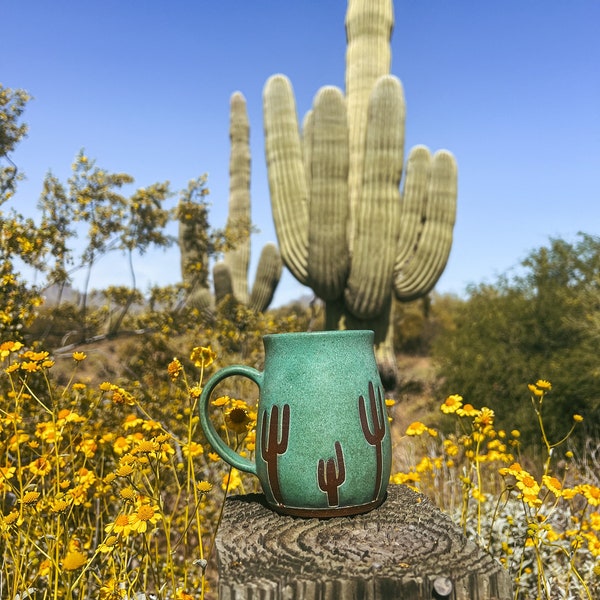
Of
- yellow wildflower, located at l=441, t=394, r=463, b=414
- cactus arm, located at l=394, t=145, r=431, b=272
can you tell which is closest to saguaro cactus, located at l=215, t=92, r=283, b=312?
cactus arm, located at l=394, t=145, r=431, b=272

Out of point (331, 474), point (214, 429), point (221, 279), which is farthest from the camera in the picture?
point (221, 279)

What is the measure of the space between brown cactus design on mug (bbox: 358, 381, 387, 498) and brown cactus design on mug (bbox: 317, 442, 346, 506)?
0.08m

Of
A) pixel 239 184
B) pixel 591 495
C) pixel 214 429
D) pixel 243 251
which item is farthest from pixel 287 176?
pixel 214 429

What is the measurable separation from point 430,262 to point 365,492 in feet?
19.6

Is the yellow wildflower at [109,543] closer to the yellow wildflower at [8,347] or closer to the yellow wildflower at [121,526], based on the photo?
the yellow wildflower at [121,526]

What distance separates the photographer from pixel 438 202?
6930mm

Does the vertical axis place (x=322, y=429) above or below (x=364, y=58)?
below

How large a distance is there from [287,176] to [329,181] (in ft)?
2.50

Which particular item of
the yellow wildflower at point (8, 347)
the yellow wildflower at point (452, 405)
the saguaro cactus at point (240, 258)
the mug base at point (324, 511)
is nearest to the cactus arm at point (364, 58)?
the saguaro cactus at point (240, 258)

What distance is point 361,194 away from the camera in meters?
6.38

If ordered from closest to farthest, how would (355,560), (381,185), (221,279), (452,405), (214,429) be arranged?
(355,560)
(214,429)
(452,405)
(381,185)
(221,279)

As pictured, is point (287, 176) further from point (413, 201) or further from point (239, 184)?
point (239, 184)

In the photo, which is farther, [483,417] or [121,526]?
[483,417]

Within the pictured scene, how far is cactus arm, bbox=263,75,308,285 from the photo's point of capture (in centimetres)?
677
